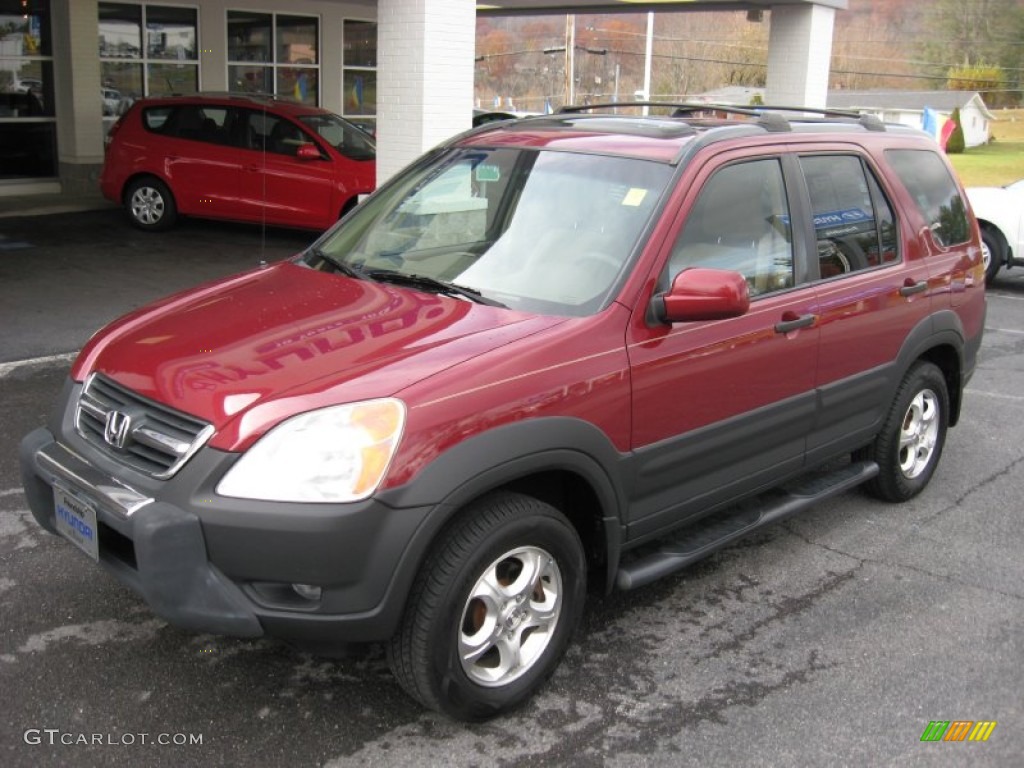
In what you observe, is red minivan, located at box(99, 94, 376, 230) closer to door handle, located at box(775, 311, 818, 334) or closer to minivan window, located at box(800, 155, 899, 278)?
minivan window, located at box(800, 155, 899, 278)

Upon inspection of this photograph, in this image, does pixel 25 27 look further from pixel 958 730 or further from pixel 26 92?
pixel 958 730

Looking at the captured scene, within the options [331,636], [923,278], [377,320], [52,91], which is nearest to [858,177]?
[923,278]

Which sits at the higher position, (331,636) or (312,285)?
(312,285)

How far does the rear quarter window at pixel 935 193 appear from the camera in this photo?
16.7 ft

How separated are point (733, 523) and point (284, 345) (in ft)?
6.45

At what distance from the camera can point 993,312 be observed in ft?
36.2

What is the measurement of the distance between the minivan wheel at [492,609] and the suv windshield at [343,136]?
10138mm

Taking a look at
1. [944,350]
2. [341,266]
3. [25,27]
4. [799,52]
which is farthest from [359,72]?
[341,266]

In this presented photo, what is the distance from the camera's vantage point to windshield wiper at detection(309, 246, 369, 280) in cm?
403

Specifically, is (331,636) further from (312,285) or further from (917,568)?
(917,568)

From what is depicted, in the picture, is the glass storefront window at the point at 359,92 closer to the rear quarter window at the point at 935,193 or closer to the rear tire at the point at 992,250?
the rear tire at the point at 992,250

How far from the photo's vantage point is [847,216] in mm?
4645

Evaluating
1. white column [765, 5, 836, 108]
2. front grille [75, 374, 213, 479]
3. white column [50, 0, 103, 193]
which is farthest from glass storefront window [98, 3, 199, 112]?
front grille [75, 374, 213, 479]

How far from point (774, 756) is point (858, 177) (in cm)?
272
